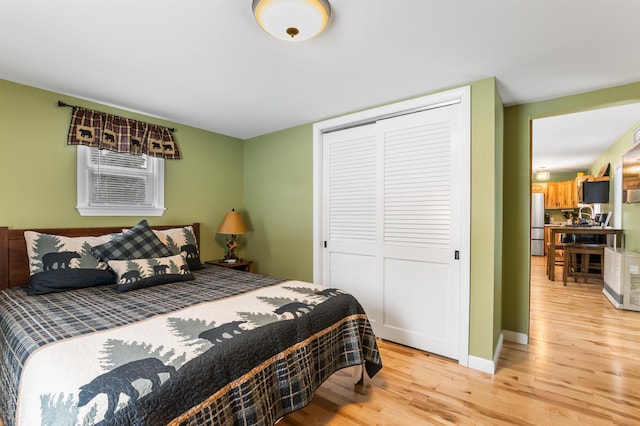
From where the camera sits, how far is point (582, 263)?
5543 millimetres

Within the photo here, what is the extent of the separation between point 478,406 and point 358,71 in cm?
247

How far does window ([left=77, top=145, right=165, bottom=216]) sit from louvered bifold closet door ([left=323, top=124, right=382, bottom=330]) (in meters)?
1.88

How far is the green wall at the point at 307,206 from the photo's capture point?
2.38 metres

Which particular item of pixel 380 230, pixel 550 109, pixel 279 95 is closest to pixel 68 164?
pixel 279 95

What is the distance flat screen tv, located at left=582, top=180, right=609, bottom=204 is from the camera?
5.75 meters

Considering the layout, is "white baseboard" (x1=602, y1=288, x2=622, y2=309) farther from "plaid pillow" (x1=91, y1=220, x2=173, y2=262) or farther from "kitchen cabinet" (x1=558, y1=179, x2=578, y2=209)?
"plaid pillow" (x1=91, y1=220, x2=173, y2=262)

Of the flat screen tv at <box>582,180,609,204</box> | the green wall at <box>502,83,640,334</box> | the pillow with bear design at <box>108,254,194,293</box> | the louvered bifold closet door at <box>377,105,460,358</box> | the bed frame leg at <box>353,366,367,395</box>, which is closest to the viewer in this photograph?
the bed frame leg at <box>353,366,367,395</box>

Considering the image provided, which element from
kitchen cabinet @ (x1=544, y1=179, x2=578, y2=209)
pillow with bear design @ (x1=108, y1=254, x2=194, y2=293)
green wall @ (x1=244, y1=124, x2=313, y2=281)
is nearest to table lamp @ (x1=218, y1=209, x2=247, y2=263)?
green wall @ (x1=244, y1=124, x2=313, y2=281)

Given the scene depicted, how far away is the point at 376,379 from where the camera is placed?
7.52 ft

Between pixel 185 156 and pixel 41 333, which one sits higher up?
pixel 185 156

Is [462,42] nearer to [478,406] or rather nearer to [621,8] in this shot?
[621,8]

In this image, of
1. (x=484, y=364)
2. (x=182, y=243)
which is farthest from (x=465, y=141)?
(x=182, y=243)

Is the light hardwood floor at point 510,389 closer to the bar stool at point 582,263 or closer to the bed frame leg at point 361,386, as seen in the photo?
the bed frame leg at point 361,386

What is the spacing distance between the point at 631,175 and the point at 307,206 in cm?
441
